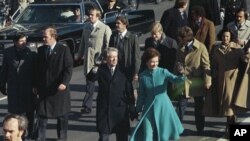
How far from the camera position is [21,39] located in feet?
37.8

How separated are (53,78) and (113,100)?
1.36m

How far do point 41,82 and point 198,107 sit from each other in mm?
2207

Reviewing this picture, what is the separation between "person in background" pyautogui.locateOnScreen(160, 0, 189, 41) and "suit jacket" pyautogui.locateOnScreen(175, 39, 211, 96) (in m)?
2.16

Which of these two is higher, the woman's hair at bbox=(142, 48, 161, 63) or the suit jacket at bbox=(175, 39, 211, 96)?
the woman's hair at bbox=(142, 48, 161, 63)

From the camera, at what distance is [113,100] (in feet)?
33.9

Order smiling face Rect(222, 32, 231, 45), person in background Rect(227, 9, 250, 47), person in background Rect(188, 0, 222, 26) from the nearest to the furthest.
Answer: smiling face Rect(222, 32, 231, 45)
person in background Rect(227, 9, 250, 47)
person in background Rect(188, 0, 222, 26)

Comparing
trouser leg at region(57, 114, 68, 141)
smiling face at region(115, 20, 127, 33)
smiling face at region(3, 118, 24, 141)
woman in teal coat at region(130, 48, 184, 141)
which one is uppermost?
smiling face at region(115, 20, 127, 33)

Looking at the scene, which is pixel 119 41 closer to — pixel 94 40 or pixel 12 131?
pixel 94 40

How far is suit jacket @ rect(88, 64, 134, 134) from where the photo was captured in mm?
10328

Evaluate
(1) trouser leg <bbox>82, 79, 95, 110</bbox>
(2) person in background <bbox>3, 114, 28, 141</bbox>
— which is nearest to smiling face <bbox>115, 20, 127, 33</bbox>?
(1) trouser leg <bbox>82, 79, 95, 110</bbox>

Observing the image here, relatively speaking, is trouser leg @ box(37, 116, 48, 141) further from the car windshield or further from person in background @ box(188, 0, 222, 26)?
the car windshield

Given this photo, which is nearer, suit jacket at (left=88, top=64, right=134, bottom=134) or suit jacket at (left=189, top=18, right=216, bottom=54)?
suit jacket at (left=88, top=64, right=134, bottom=134)

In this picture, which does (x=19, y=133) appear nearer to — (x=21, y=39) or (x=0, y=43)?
(x=21, y=39)

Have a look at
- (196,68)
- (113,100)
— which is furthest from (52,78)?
(196,68)
